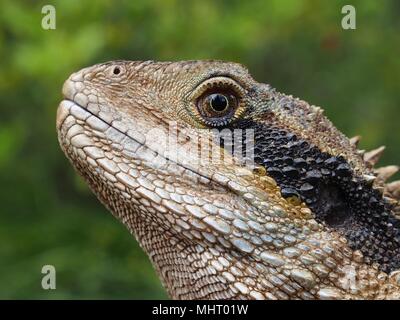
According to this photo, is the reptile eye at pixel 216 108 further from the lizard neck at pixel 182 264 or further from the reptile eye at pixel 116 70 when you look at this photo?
the lizard neck at pixel 182 264

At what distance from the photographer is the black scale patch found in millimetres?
3869

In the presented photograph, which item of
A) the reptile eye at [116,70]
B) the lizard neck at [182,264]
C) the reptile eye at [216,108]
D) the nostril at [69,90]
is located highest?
the reptile eye at [116,70]

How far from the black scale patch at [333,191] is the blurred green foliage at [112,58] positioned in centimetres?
470

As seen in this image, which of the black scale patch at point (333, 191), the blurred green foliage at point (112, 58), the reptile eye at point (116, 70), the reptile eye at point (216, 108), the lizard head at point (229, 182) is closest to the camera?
the lizard head at point (229, 182)

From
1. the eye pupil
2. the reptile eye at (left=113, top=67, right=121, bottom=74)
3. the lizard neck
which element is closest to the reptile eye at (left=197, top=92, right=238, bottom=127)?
the eye pupil

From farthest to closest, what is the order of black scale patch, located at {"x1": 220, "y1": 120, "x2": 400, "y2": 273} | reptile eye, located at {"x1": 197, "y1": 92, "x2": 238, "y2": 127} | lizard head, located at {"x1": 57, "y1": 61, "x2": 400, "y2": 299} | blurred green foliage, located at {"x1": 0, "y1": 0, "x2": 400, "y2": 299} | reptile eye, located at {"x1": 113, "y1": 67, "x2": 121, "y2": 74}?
blurred green foliage, located at {"x1": 0, "y1": 0, "x2": 400, "y2": 299} < reptile eye, located at {"x1": 113, "y1": 67, "x2": 121, "y2": 74} < reptile eye, located at {"x1": 197, "y1": 92, "x2": 238, "y2": 127} < black scale patch, located at {"x1": 220, "y1": 120, "x2": 400, "y2": 273} < lizard head, located at {"x1": 57, "y1": 61, "x2": 400, "y2": 299}

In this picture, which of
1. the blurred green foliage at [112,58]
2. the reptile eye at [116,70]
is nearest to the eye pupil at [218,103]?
the reptile eye at [116,70]

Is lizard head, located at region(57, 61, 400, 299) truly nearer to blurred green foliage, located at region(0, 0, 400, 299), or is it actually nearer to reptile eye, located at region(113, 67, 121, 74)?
reptile eye, located at region(113, 67, 121, 74)

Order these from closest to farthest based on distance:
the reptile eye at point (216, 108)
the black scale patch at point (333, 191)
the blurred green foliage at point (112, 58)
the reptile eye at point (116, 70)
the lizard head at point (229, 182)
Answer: the lizard head at point (229, 182), the black scale patch at point (333, 191), the reptile eye at point (216, 108), the reptile eye at point (116, 70), the blurred green foliage at point (112, 58)

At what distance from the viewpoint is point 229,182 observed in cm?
382

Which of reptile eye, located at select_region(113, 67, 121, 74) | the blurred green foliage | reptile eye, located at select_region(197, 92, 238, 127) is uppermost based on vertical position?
the blurred green foliage

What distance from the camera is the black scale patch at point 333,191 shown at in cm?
387

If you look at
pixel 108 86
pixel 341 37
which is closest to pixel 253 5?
pixel 341 37

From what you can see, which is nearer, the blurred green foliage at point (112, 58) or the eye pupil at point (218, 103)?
the eye pupil at point (218, 103)
